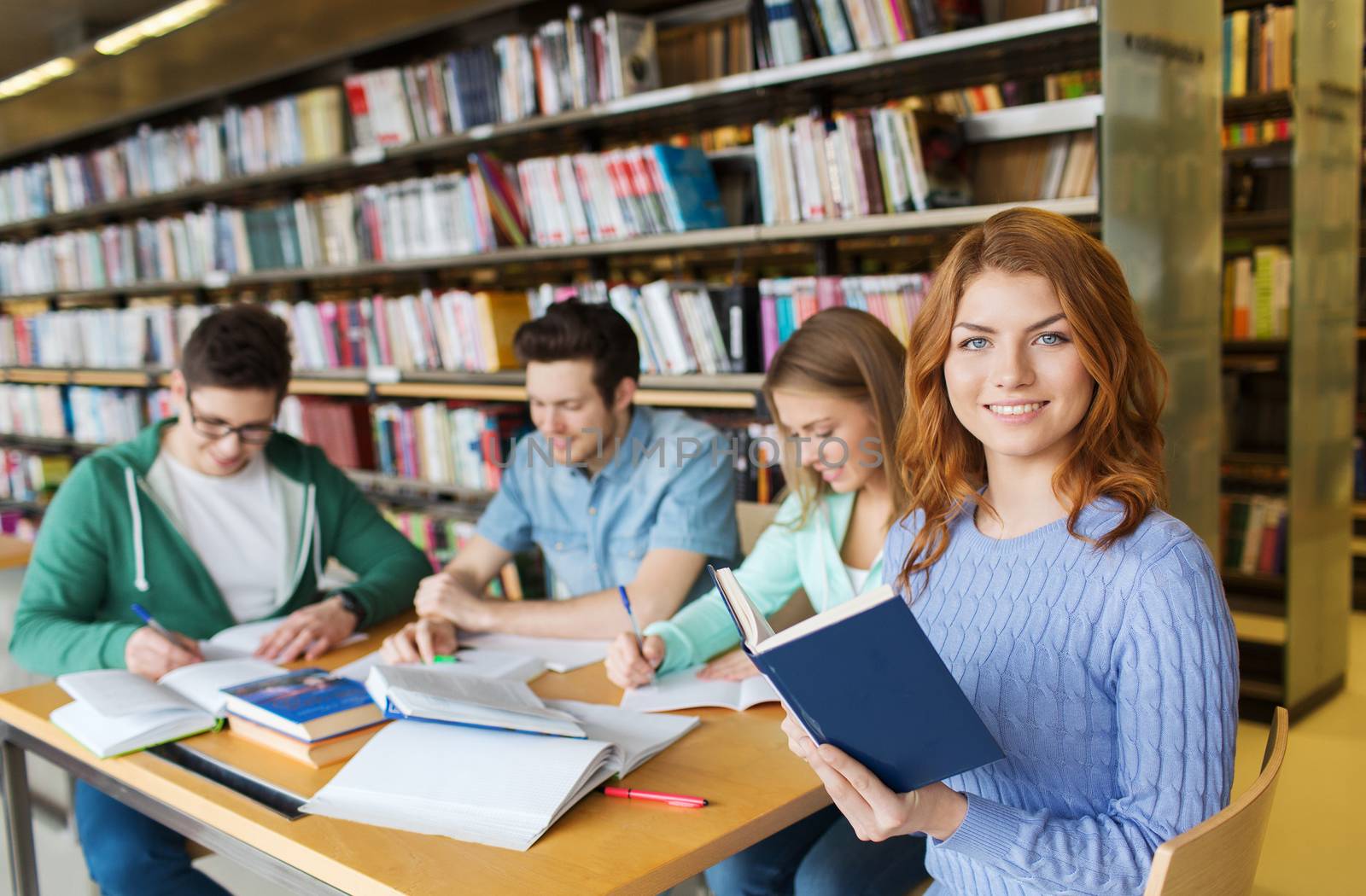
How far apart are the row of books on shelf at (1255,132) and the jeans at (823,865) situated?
341 centimetres

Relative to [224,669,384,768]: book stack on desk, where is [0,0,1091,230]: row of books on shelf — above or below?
above

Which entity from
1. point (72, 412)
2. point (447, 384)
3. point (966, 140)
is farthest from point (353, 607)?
point (72, 412)

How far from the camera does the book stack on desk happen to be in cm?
140

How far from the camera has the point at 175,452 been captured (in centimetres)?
213

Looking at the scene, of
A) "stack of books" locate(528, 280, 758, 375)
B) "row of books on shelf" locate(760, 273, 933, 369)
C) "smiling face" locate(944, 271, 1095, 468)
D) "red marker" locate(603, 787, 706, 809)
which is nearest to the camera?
"smiling face" locate(944, 271, 1095, 468)

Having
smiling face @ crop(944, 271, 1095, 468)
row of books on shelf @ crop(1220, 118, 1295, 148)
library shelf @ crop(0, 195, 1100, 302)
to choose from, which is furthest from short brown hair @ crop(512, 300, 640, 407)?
row of books on shelf @ crop(1220, 118, 1295, 148)

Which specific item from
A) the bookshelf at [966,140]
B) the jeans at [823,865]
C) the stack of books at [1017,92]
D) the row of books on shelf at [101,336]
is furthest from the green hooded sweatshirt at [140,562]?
the row of books on shelf at [101,336]

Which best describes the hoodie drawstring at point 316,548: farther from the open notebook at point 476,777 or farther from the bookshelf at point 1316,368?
the bookshelf at point 1316,368

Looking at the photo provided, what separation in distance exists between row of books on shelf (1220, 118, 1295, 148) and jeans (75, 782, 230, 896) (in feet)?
13.1

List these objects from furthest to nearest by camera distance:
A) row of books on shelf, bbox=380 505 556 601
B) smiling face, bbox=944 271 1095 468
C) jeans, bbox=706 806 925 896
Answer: row of books on shelf, bbox=380 505 556 601
jeans, bbox=706 806 925 896
smiling face, bbox=944 271 1095 468

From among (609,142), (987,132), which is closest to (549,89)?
(609,142)

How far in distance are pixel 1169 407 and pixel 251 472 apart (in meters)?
2.09

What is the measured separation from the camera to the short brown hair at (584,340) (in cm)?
213

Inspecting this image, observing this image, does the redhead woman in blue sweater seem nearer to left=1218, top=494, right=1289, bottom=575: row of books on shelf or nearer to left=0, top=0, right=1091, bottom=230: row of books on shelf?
left=0, top=0, right=1091, bottom=230: row of books on shelf
